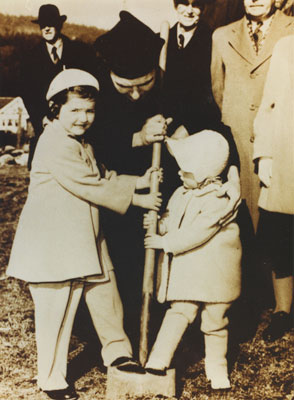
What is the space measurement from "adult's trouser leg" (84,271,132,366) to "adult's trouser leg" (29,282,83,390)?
0.38 feet

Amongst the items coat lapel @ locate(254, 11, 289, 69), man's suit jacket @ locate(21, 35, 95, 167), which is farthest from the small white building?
coat lapel @ locate(254, 11, 289, 69)

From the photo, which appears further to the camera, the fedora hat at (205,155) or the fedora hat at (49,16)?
the fedora hat at (49,16)

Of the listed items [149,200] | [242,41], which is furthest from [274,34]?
[149,200]

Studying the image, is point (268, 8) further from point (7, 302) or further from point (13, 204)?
point (13, 204)

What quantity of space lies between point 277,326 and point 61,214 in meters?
1.96

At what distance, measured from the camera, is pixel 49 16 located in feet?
15.8

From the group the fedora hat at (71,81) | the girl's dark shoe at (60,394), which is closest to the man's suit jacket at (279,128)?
the fedora hat at (71,81)

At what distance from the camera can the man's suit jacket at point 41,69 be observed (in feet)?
15.7

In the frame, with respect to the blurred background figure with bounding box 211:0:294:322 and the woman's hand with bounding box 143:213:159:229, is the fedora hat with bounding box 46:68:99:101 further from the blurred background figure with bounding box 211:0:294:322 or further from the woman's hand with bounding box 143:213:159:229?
the blurred background figure with bounding box 211:0:294:322

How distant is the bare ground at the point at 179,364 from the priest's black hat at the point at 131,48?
2.04 m

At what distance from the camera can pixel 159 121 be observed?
445 cm

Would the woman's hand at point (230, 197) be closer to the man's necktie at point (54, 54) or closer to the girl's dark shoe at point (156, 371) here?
the girl's dark shoe at point (156, 371)

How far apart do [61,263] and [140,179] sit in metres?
0.76

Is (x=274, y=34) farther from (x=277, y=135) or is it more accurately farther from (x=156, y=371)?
(x=156, y=371)
